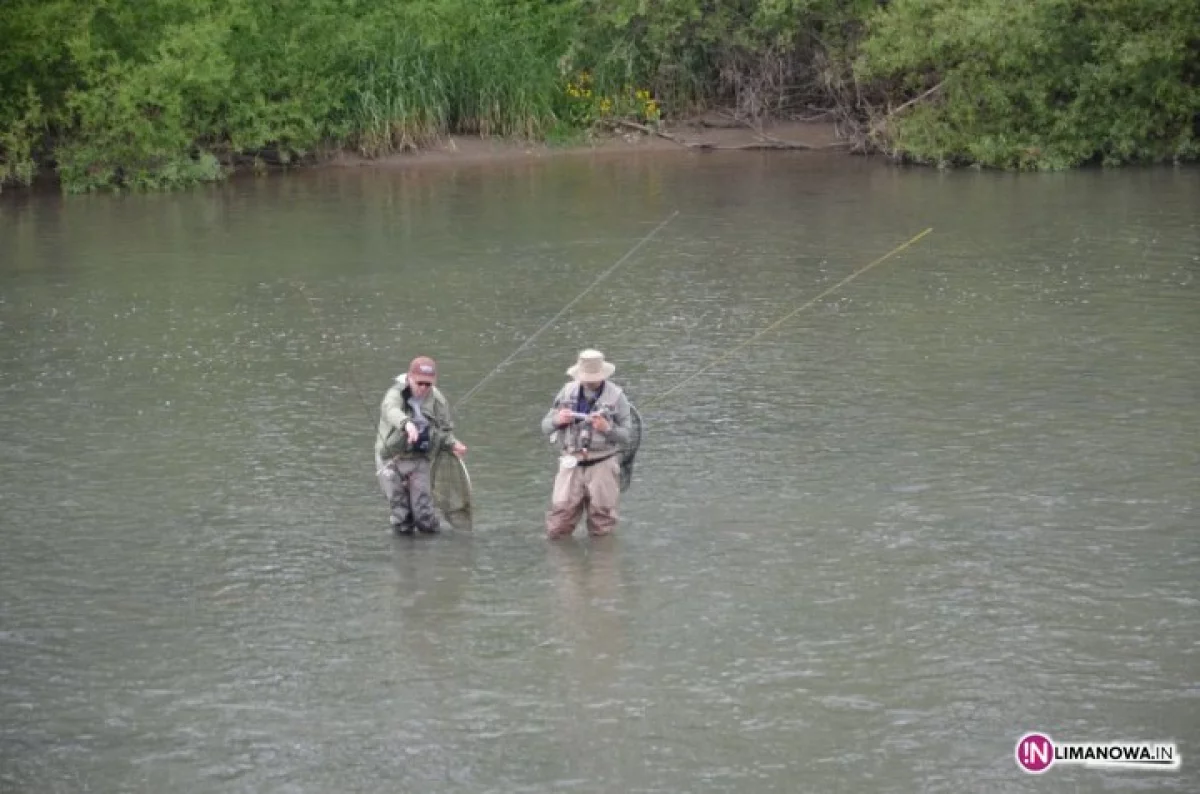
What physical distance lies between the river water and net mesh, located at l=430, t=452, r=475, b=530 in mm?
190

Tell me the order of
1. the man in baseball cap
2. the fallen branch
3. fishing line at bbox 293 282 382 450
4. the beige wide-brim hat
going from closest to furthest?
the beige wide-brim hat, the man in baseball cap, fishing line at bbox 293 282 382 450, the fallen branch

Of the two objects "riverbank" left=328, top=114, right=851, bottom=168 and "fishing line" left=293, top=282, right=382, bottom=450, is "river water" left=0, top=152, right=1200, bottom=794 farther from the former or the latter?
"riverbank" left=328, top=114, right=851, bottom=168

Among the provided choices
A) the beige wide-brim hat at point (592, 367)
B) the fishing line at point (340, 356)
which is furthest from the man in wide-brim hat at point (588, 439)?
the fishing line at point (340, 356)

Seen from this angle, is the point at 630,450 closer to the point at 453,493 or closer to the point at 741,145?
the point at 453,493

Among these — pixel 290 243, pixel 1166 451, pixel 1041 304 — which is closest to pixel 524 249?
pixel 290 243

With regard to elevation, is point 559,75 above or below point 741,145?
above

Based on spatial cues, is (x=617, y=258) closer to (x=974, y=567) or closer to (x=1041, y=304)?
(x=1041, y=304)

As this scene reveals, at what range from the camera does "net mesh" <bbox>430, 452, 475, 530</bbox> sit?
13.8m

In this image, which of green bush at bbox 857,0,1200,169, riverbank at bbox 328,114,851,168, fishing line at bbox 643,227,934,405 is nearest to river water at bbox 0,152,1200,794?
fishing line at bbox 643,227,934,405

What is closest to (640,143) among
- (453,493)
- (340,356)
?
(340,356)

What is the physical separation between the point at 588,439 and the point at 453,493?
1220 mm

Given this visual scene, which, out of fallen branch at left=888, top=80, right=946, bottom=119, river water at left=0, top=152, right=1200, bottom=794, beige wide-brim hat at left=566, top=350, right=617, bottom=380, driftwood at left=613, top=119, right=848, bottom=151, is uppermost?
fallen branch at left=888, top=80, right=946, bottom=119

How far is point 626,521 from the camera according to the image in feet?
46.6

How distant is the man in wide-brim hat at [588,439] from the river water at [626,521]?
326 mm
